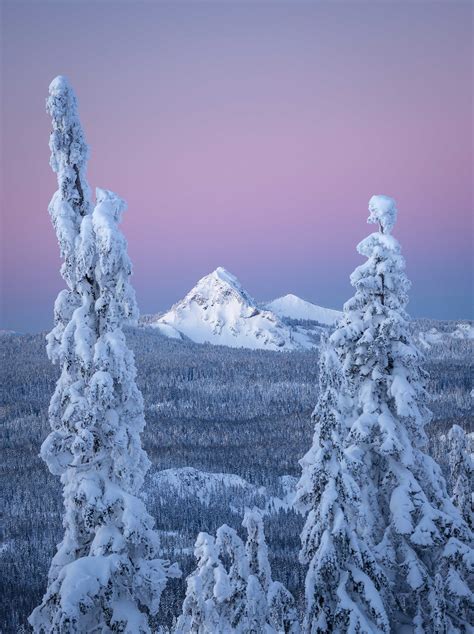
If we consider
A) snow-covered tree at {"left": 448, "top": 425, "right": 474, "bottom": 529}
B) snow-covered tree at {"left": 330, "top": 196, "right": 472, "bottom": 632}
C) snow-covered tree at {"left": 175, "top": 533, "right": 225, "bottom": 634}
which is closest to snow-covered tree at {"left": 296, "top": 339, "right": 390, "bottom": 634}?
snow-covered tree at {"left": 330, "top": 196, "right": 472, "bottom": 632}

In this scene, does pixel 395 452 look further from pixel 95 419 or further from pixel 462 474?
pixel 462 474

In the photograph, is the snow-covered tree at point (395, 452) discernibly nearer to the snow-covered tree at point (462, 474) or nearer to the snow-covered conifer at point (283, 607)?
the snow-covered conifer at point (283, 607)

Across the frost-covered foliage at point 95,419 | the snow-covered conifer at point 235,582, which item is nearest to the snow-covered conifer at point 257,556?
the snow-covered conifer at point 235,582

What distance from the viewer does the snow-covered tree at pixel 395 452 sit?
19.0m

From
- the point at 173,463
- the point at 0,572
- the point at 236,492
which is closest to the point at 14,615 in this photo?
the point at 0,572

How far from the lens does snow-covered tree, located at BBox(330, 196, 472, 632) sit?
62.4ft

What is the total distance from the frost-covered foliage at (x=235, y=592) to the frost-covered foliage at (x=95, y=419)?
4.85m

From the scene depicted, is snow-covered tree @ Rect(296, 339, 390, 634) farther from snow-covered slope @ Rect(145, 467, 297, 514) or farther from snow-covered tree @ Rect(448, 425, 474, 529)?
snow-covered slope @ Rect(145, 467, 297, 514)

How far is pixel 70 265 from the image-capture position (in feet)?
55.0

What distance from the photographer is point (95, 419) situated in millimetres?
15797

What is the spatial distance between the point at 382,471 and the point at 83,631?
29.9 ft

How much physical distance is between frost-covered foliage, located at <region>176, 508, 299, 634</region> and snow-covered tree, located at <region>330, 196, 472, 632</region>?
14.2 ft

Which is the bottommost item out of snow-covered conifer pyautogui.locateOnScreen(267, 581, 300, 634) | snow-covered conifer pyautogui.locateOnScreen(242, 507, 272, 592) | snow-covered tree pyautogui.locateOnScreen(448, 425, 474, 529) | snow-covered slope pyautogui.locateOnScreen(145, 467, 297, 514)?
snow-covered slope pyautogui.locateOnScreen(145, 467, 297, 514)

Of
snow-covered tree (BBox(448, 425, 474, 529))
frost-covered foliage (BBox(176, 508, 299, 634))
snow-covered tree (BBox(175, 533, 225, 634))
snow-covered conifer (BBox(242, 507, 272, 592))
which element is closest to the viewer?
snow-covered tree (BBox(175, 533, 225, 634))
